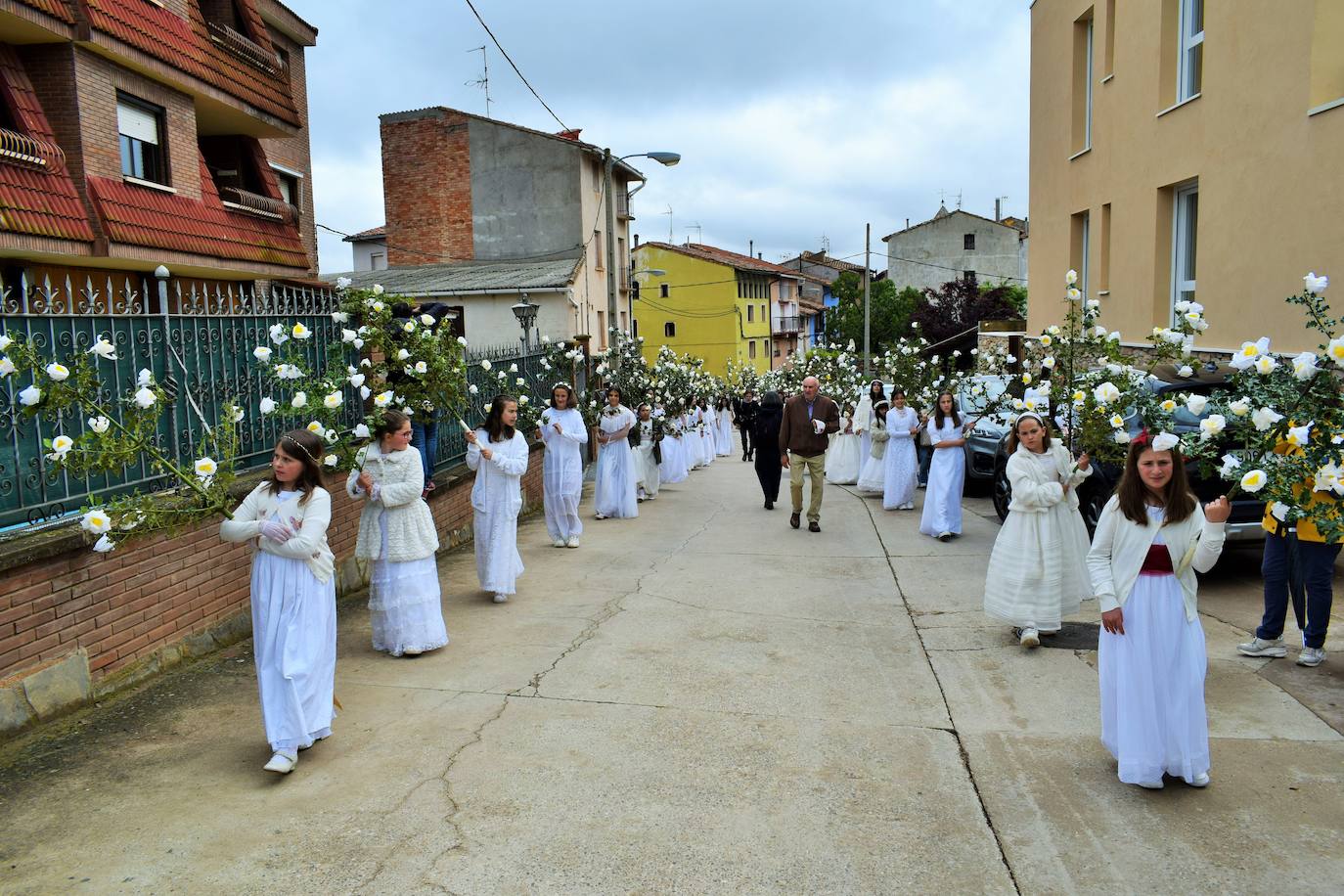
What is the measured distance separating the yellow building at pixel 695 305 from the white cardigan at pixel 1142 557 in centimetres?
6136

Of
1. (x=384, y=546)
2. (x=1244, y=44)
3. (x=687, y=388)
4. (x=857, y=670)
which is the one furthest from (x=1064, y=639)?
(x=687, y=388)

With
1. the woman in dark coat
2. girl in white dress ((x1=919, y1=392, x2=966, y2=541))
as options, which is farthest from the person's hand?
the woman in dark coat

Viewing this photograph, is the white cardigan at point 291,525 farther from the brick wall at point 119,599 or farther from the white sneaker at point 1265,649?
the white sneaker at point 1265,649

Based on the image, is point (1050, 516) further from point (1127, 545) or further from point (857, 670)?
point (1127, 545)

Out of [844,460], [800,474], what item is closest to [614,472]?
[800,474]

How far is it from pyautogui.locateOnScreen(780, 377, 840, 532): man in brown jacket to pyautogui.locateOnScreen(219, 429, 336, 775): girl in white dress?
28.2 feet

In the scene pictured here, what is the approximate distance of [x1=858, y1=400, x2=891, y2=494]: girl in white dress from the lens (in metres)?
17.0

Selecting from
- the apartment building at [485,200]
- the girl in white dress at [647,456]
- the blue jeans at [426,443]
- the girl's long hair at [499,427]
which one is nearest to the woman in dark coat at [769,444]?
the girl in white dress at [647,456]

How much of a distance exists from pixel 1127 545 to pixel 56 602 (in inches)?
225

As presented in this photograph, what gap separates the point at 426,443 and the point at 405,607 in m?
4.59

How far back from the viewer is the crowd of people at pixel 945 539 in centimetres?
489

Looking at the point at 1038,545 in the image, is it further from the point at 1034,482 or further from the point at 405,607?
the point at 405,607

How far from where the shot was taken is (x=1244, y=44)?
1134 centimetres

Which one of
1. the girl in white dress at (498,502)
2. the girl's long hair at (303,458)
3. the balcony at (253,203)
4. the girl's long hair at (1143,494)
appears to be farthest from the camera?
the balcony at (253,203)
